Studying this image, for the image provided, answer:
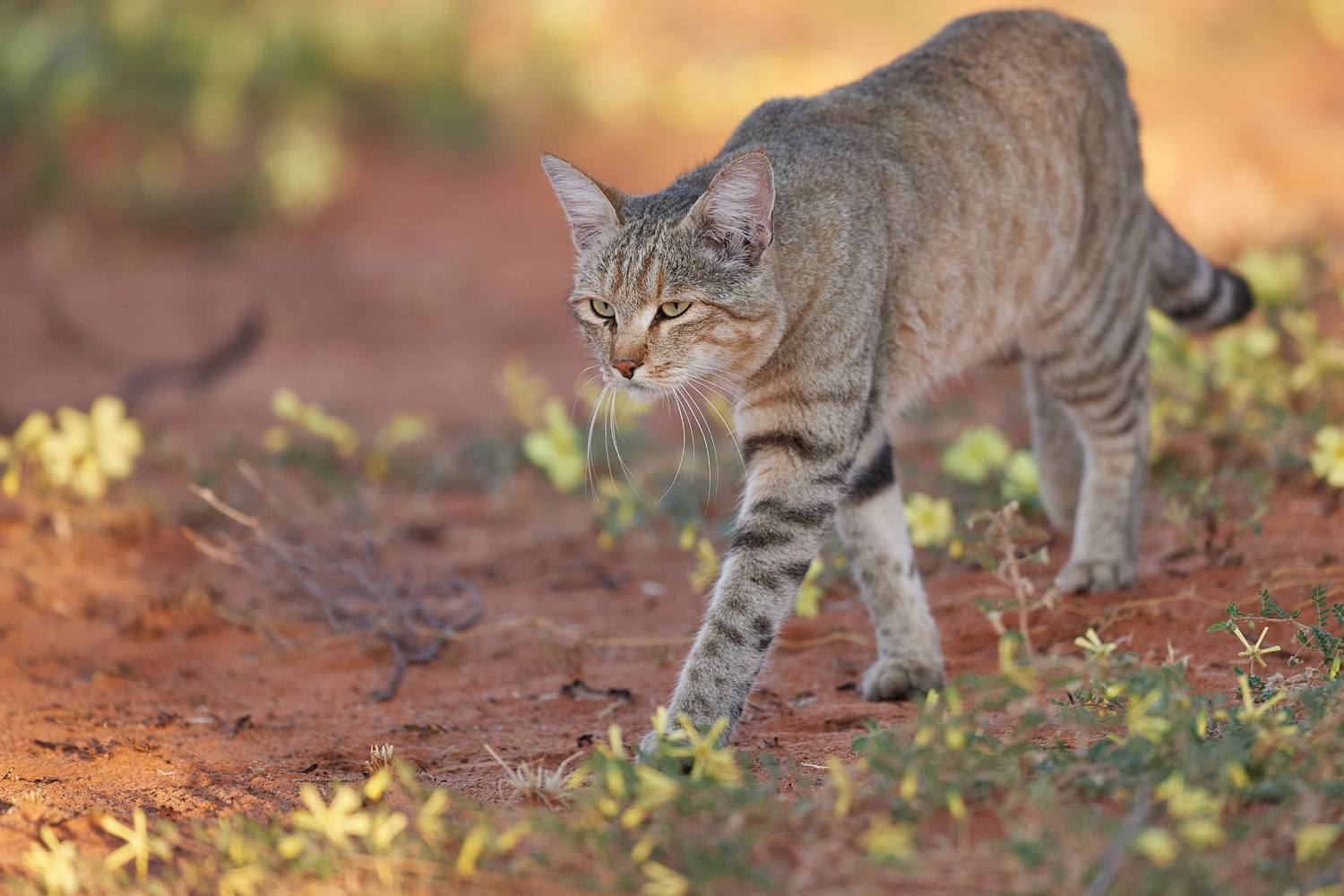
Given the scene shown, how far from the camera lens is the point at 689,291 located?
3.02m

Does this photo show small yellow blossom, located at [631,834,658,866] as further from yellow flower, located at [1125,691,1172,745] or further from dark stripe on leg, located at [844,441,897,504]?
dark stripe on leg, located at [844,441,897,504]

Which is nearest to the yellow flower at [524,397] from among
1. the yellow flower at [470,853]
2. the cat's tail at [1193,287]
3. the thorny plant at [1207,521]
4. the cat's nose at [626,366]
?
the cat's nose at [626,366]

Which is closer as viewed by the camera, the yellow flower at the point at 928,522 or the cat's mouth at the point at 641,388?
the cat's mouth at the point at 641,388

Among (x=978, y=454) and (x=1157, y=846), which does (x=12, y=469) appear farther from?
(x=1157, y=846)

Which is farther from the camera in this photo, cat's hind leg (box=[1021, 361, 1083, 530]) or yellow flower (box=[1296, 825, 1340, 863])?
cat's hind leg (box=[1021, 361, 1083, 530])

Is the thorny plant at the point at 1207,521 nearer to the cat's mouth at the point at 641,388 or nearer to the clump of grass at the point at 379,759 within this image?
the cat's mouth at the point at 641,388

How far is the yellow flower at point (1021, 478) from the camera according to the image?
14.4 feet

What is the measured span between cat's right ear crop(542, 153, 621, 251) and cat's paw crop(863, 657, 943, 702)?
1400 mm

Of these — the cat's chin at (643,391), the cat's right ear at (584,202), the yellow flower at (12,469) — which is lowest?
the yellow flower at (12,469)

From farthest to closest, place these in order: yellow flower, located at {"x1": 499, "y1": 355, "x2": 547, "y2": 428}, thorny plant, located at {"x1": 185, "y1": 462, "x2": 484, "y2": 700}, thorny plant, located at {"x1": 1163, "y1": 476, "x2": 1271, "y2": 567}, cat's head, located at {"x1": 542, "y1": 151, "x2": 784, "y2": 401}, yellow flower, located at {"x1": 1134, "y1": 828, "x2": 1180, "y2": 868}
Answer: yellow flower, located at {"x1": 499, "y1": 355, "x2": 547, "y2": 428}
thorny plant, located at {"x1": 185, "y1": 462, "x2": 484, "y2": 700}
thorny plant, located at {"x1": 1163, "y1": 476, "x2": 1271, "y2": 567}
cat's head, located at {"x1": 542, "y1": 151, "x2": 784, "y2": 401}
yellow flower, located at {"x1": 1134, "y1": 828, "x2": 1180, "y2": 868}

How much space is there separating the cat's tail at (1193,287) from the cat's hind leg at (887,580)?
1.50 metres

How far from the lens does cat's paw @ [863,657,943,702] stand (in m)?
3.32

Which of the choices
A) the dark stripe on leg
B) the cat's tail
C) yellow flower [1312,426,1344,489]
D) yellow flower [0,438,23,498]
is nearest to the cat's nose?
the dark stripe on leg

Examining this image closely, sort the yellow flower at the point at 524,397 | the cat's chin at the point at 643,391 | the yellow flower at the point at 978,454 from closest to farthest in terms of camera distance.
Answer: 1. the cat's chin at the point at 643,391
2. the yellow flower at the point at 978,454
3. the yellow flower at the point at 524,397
